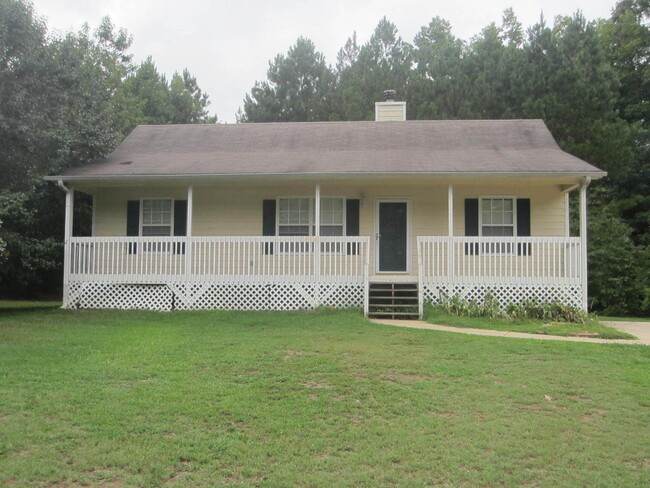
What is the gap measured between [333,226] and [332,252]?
33.7 inches

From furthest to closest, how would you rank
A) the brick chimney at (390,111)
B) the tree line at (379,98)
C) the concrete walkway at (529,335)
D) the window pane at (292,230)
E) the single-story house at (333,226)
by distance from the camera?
the brick chimney at (390,111)
the window pane at (292,230)
the tree line at (379,98)
the single-story house at (333,226)
the concrete walkway at (529,335)

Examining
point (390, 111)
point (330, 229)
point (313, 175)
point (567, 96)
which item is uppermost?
point (567, 96)

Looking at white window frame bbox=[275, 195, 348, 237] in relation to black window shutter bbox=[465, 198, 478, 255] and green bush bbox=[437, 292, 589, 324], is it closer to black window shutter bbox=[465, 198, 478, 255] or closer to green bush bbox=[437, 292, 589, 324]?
black window shutter bbox=[465, 198, 478, 255]

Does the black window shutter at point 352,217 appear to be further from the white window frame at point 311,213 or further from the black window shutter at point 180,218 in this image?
the black window shutter at point 180,218

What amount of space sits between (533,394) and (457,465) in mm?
1980

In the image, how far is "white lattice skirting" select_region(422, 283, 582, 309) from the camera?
11469mm

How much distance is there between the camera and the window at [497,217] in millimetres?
12844

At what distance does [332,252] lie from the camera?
494 inches

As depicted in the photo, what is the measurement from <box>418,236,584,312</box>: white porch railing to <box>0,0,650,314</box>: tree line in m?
5.77

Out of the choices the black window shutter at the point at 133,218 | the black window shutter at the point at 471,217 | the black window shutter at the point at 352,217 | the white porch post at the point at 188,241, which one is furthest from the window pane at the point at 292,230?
the black window shutter at the point at 471,217

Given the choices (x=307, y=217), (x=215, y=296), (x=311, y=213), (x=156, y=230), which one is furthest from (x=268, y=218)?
(x=156, y=230)

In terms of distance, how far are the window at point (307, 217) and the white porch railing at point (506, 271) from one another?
2.33m

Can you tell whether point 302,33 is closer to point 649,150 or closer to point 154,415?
point 649,150

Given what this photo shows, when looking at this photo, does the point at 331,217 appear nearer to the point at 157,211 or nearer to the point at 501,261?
the point at 501,261
